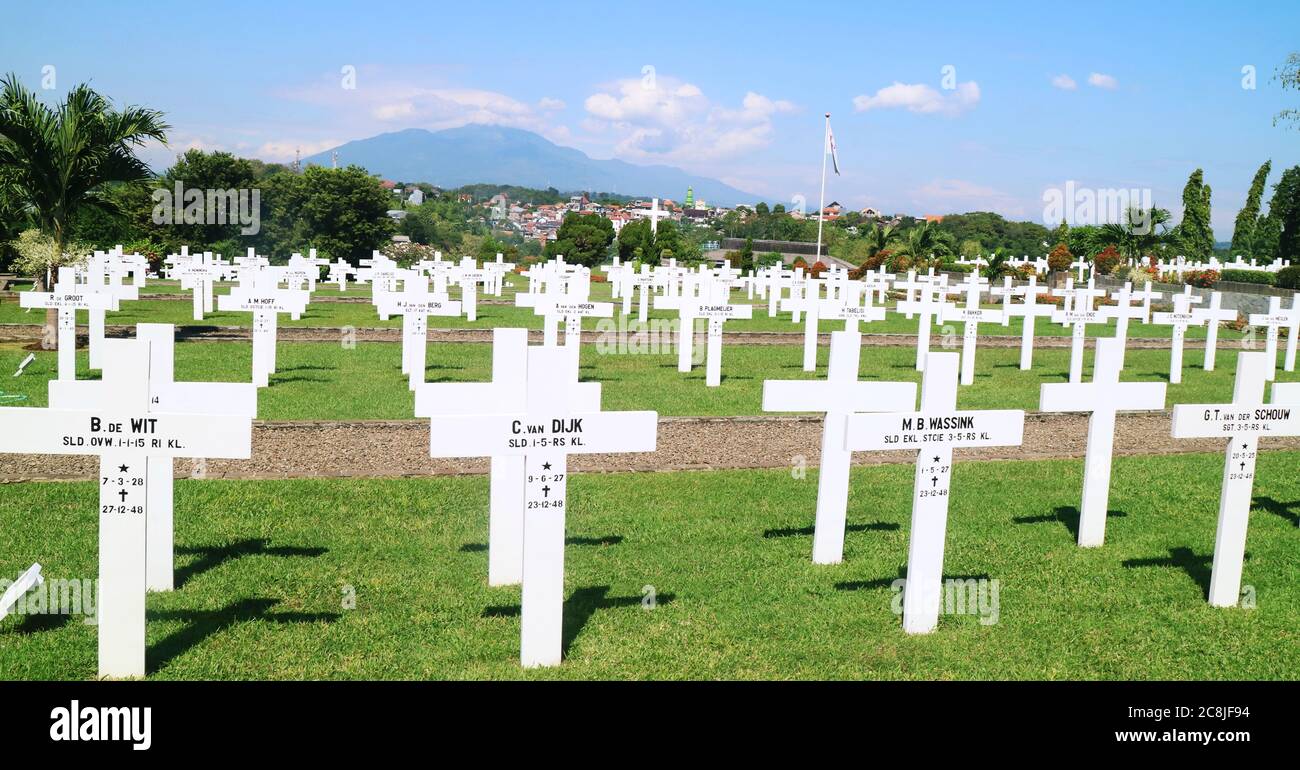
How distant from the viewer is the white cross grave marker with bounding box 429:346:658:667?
5.40m

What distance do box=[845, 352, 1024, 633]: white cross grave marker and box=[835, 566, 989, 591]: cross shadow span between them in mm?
656

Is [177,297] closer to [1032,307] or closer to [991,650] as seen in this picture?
[1032,307]

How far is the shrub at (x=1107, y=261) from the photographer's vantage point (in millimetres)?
48031

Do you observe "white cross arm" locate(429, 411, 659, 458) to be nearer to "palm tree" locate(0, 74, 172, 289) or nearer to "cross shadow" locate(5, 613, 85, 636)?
"cross shadow" locate(5, 613, 85, 636)

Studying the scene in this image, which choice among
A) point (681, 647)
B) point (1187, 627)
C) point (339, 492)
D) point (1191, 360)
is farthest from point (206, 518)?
point (1191, 360)

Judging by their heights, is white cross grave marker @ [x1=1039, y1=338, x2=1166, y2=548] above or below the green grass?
above

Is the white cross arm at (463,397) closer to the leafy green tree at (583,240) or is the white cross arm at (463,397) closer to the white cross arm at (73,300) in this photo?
the white cross arm at (73,300)

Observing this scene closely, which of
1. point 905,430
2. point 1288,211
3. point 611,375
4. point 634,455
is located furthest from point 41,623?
point 1288,211

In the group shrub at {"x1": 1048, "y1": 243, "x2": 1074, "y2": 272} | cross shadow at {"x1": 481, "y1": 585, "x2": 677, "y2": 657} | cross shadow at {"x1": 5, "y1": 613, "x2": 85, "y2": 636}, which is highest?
shrub at {"x1": 1048, "y1": 243, "x2": 1074, "y2": 272}

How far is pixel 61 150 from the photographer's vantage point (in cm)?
1930

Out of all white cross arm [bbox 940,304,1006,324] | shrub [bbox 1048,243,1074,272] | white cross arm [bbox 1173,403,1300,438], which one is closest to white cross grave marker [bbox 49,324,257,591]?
white cross arm [bbox 1173,403,1300,438]

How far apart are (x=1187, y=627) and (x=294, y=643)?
522 centimetres

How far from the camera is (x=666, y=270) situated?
3228 centimetres

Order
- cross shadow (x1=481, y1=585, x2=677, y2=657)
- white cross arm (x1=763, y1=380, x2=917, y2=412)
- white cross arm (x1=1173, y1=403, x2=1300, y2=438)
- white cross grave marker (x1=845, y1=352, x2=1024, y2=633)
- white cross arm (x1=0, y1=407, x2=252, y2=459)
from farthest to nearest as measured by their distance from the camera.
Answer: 1. white cross arm (x1=763, y1=380, x2=917, y2=412)
2. white cross arm (x1=1173, y1=403, x2=1300, y2=438)
3. white cross grave marker (x1=845, y1=352, x2=1024, y2=633)
4. cross shadow (x1=481, y1=585, x2=677, y2=657)
5. white cross arm (x1=0, y1=407, x2=252, y2=459)
